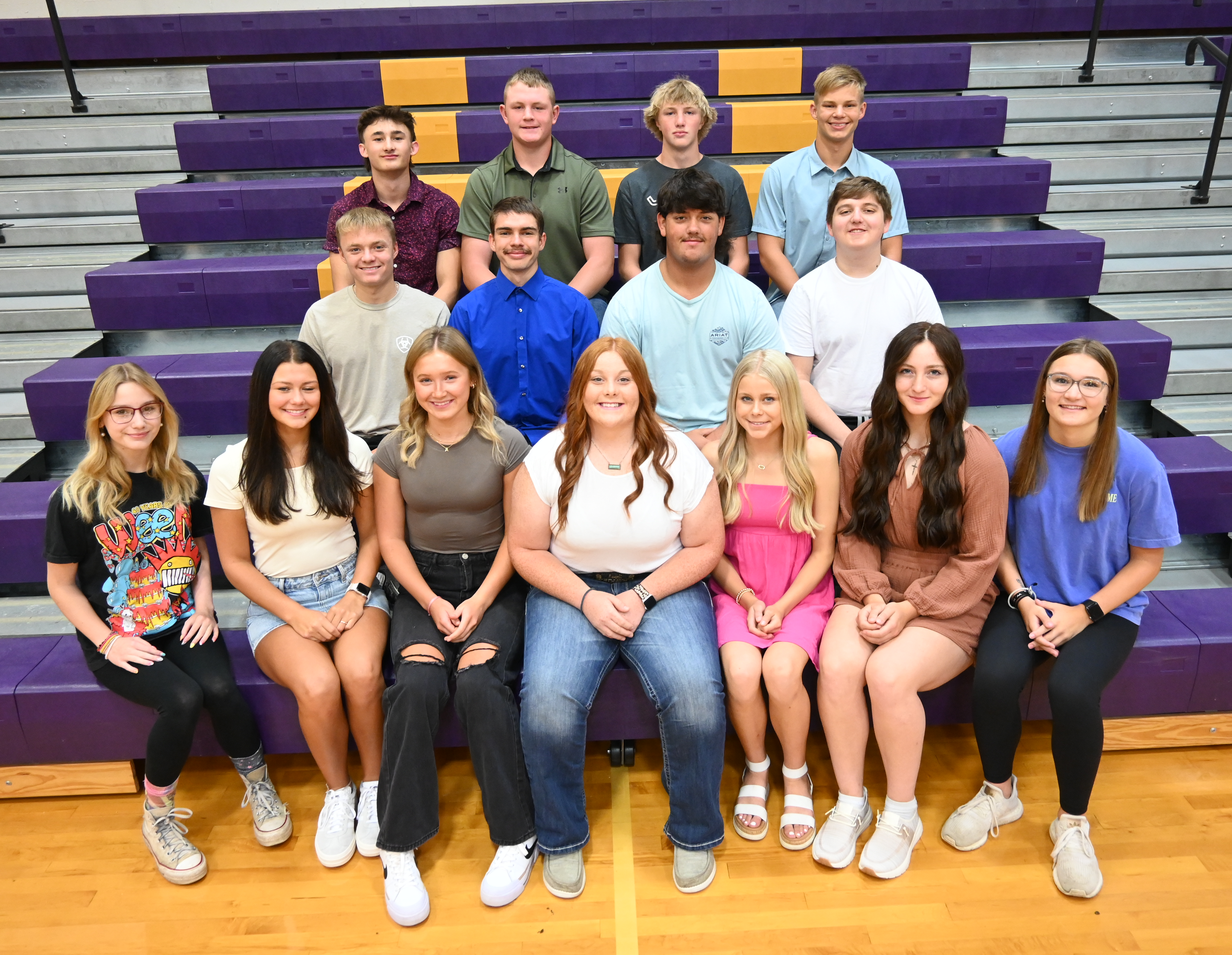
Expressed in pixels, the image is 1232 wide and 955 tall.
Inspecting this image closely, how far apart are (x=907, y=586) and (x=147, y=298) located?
270 cm

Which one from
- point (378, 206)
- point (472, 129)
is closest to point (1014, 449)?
point (378, 206)

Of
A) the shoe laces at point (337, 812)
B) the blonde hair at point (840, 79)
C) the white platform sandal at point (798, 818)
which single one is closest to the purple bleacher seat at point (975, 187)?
the blonde hair at point (840, 79)

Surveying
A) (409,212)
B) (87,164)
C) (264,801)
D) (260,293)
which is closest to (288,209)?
(260,293)

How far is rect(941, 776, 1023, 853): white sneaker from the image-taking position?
6.15ft

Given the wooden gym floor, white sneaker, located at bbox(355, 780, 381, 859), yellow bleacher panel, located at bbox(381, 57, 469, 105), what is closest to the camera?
the wooden gym floor

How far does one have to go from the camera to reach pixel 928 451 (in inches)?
75.4

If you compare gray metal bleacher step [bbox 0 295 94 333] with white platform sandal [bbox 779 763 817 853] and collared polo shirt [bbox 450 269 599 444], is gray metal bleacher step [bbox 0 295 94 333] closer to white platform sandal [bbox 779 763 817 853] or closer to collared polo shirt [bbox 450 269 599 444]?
collared polo shirt [bbox 450 269 599 444]

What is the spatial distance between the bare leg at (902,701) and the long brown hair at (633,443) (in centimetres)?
58

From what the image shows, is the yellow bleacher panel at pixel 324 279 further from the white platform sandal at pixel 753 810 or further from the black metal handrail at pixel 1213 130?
the black metal handrail at pixel 1213 130

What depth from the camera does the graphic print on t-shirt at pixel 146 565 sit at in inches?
76.0

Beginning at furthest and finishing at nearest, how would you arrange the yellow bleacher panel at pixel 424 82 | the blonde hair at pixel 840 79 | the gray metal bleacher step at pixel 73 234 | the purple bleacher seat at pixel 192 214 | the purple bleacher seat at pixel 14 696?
1. the yellow bleacher panel at pixel 424 82
2. the gray metal bleacher step at pixel 73 234
3. the purple bleacher seat at pixel 192 214
4. the blonde hair at pixel 840 79
5. the purple bleacher seat at pixel 14 696

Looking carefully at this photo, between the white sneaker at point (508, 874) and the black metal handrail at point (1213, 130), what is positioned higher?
the black metal handrail at point (1213, 130)

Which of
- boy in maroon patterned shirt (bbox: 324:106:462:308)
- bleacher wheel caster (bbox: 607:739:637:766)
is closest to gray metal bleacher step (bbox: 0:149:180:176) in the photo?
boy in maroon patterned shirt (bbox: 324:106:462:308)

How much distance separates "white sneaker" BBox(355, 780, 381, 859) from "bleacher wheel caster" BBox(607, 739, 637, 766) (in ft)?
1.84
